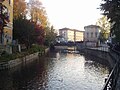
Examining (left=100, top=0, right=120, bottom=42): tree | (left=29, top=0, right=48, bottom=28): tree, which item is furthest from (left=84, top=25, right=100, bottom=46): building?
(left=100, top=0, right=120, bottom=42): tree

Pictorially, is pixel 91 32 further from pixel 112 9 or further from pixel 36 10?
pixel 112 9

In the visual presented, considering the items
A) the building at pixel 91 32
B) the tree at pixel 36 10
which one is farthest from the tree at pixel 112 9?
the building at pixel 91 32

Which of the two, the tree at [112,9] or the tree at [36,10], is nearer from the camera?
the tree at [112,9]

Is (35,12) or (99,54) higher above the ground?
(35,12)

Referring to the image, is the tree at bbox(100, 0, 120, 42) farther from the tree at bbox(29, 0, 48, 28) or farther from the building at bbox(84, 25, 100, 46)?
the building at bbox(84, 25, 100, 46)

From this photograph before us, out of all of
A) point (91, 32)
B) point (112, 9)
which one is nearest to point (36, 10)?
point (112, 9)

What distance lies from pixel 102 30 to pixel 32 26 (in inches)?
1625

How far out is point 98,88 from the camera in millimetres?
25703

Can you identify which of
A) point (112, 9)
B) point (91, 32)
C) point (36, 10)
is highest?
point (36, 10)

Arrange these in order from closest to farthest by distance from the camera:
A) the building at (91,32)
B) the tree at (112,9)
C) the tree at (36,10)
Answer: the tree at (112,9) → the tree at (36,10) → the building at (91,32)

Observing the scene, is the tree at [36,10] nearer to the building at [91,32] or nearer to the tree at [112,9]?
the tree at [112,9]

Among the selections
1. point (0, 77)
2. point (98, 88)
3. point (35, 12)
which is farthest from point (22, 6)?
point (98, 88)

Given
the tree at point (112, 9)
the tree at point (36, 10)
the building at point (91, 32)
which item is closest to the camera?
the tree at point (112, 9)

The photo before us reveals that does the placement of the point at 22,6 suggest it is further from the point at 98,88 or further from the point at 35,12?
the point at 98,88
